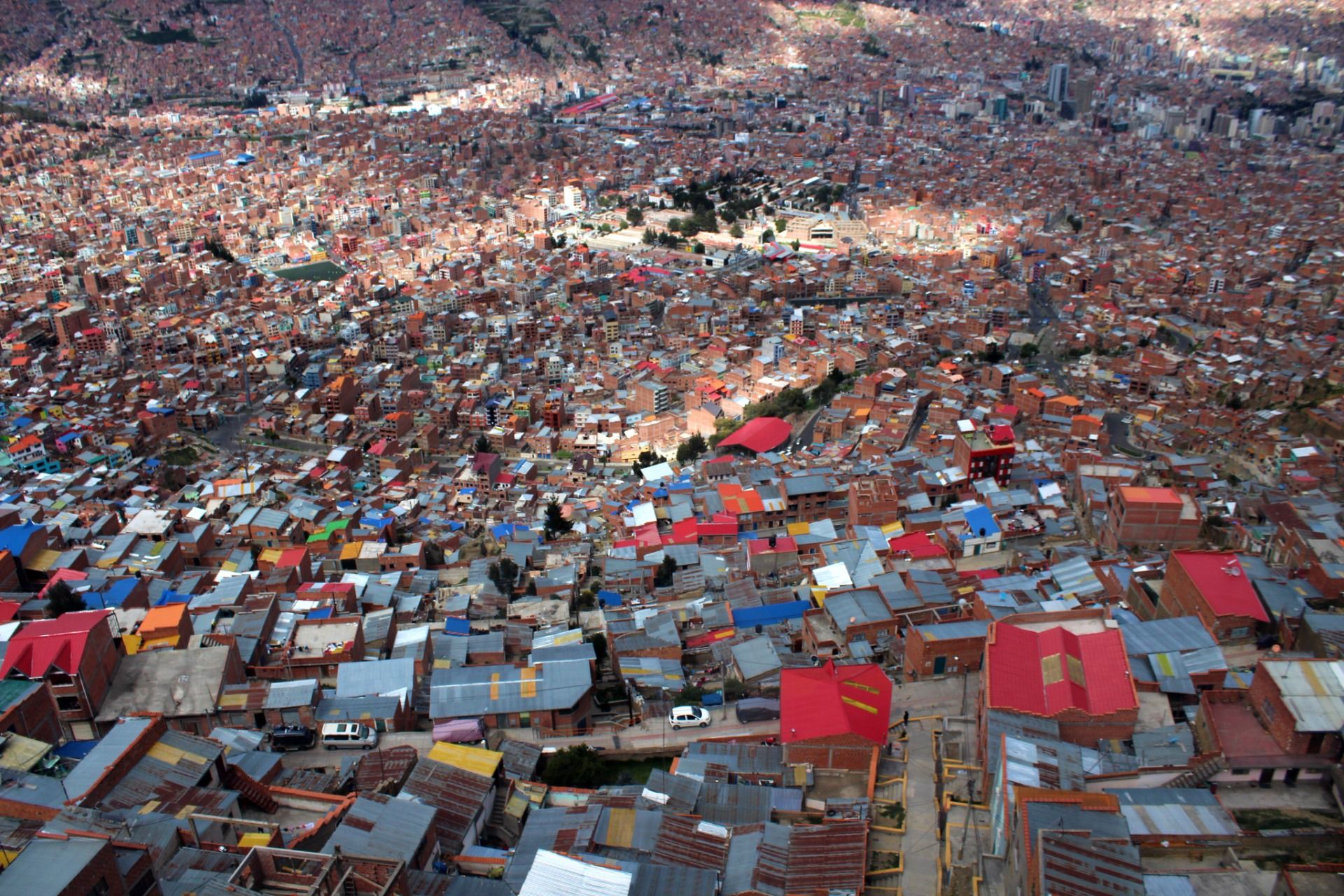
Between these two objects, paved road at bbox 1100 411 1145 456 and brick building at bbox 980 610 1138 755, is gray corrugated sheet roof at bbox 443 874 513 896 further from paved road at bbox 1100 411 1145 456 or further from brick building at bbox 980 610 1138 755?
paved road at bbox 1100 411 1145 456

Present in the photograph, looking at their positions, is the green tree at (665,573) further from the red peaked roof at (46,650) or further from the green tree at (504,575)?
the red peaked roof at (46,650)

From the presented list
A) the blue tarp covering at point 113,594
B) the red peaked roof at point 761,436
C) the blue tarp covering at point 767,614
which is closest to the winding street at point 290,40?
the red peaked roof at point 761,436

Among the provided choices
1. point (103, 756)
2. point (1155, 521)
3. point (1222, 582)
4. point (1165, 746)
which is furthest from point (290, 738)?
point (1155, 521)

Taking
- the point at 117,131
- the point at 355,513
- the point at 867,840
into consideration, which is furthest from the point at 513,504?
the point at 117,131

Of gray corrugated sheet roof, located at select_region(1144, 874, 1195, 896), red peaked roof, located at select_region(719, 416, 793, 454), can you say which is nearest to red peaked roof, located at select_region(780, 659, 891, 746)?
gray corrugated sheet roof, located at select_region(1144, 874, 1195, 896)

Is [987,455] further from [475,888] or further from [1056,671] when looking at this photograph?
[475,888]

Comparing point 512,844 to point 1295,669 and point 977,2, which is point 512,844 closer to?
point 1295,669

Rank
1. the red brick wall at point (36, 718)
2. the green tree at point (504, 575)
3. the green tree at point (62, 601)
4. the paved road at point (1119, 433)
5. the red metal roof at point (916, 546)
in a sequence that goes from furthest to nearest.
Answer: the paved road at point (1119, 433)
the green tree at point (504, 575)
the red metal roof at point (916, 546)
the green tree at point (62, 601)
the red brick wall at point (36, 718)
